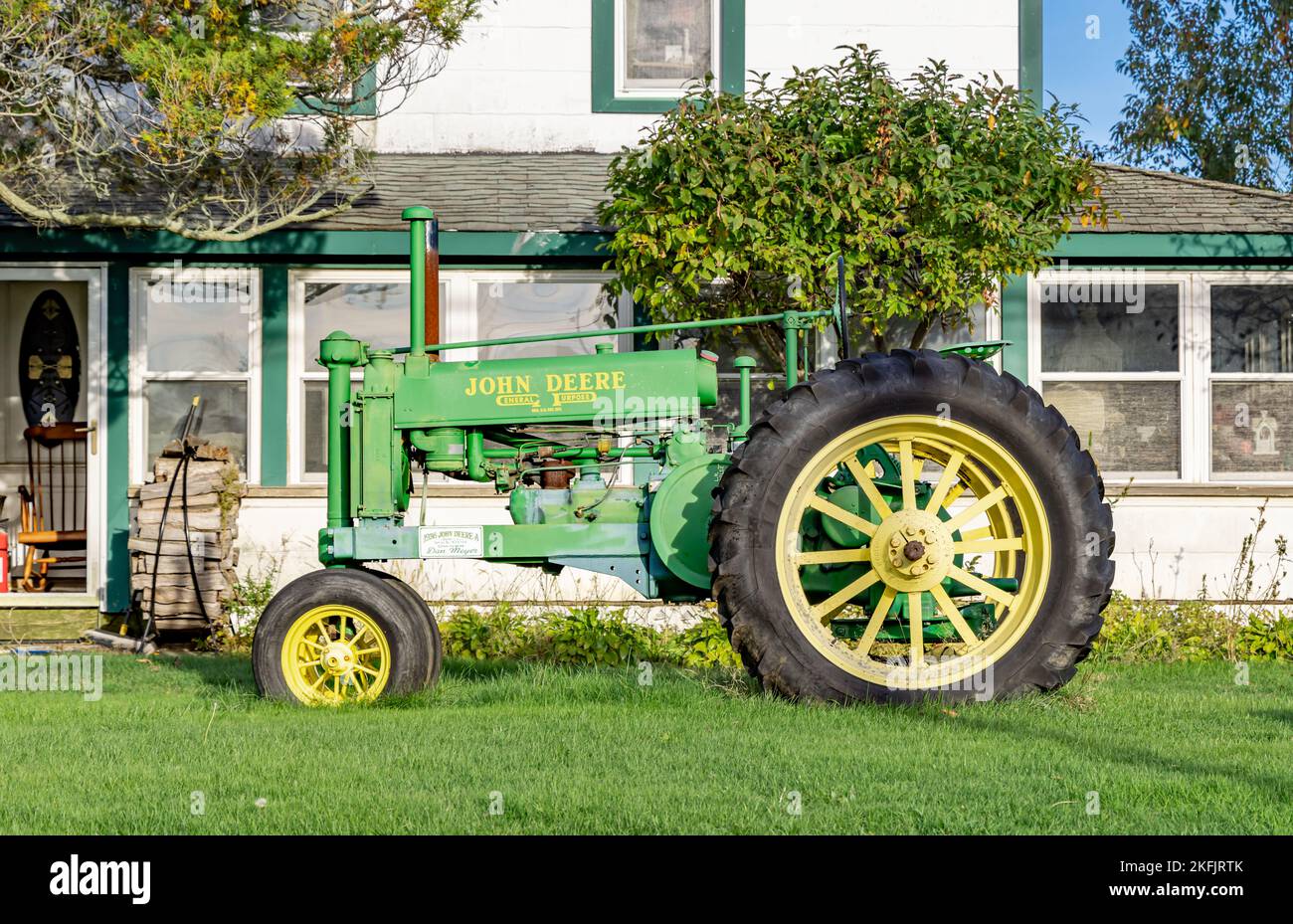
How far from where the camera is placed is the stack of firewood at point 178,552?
9.05 meters

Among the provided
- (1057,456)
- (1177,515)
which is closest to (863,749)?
(1057,456)

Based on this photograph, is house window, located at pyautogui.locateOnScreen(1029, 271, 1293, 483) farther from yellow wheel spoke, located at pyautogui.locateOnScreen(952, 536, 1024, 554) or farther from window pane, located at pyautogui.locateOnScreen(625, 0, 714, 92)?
yellow wheel spoke, located at pyautogui.locateOnScreen(952, 536, 1024, 554)

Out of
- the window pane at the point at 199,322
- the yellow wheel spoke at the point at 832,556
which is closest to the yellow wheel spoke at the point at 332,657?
the yellow wheel spoke at the point at 832,556

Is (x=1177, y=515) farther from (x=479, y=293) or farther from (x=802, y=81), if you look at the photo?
(x=479, y=293)

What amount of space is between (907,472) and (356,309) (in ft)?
17.8

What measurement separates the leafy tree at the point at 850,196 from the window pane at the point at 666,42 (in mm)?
2143

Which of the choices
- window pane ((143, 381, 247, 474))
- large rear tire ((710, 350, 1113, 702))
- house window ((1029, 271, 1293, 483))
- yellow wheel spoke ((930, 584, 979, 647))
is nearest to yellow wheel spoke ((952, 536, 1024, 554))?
large rear tire ((710, 350, 1113, 702))

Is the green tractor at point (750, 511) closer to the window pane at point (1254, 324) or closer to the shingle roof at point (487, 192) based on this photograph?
the shingle roof at point (487, 192)

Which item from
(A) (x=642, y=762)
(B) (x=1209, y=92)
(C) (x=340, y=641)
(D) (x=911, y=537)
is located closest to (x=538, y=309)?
(C) (x=340, y=641)

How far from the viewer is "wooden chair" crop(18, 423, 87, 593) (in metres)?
11.1

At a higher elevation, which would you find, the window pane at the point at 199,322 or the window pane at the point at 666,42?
the window pane at the point at 666,42

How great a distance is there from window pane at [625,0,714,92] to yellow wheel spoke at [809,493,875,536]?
598 cm
